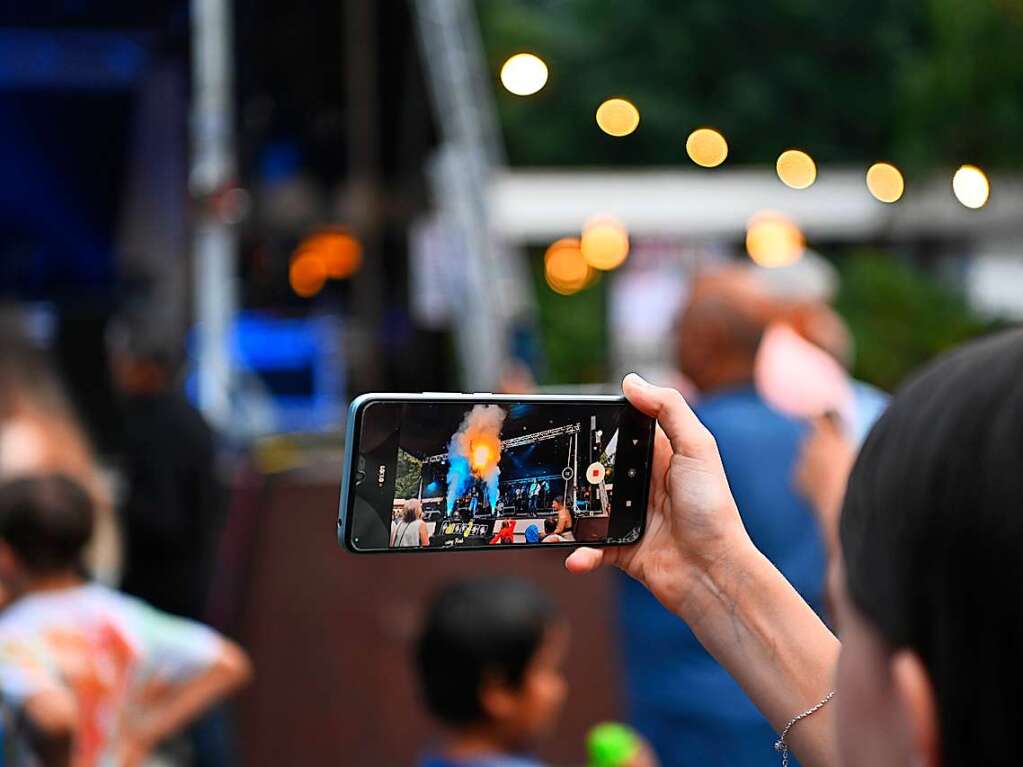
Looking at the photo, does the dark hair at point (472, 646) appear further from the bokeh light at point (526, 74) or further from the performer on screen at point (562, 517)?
the bokeh light at point (526, 74)

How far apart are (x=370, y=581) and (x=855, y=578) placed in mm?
4535

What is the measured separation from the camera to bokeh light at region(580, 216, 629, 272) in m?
24.7

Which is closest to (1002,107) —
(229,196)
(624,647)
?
(229,196)

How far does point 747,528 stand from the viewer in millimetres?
2842

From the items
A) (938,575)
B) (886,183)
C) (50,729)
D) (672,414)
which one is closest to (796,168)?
(886,183)

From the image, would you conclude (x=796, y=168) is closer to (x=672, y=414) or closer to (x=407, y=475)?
(x=672, y=414)

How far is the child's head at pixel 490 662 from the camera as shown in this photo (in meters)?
2.74

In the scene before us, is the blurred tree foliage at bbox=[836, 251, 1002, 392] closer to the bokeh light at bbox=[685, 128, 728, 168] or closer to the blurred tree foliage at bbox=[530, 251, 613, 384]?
the blurred tree foliage at bbox=[530, 251, 613, 384]

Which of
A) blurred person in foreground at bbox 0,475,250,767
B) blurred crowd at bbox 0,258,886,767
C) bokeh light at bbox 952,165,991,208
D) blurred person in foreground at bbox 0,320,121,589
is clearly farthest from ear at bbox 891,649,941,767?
blurred person in foreground at bbox 0,320,121,589

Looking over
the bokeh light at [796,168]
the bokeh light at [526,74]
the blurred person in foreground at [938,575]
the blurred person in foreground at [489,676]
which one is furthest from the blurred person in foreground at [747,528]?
the bokeh light at [796,168]

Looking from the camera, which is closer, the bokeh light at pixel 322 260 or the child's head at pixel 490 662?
the child's head at pixel 490 662

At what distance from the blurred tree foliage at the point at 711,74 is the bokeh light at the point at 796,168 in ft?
1.40

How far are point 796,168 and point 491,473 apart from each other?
27563 millimetres

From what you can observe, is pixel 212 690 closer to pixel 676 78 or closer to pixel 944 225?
pixel 944 225
